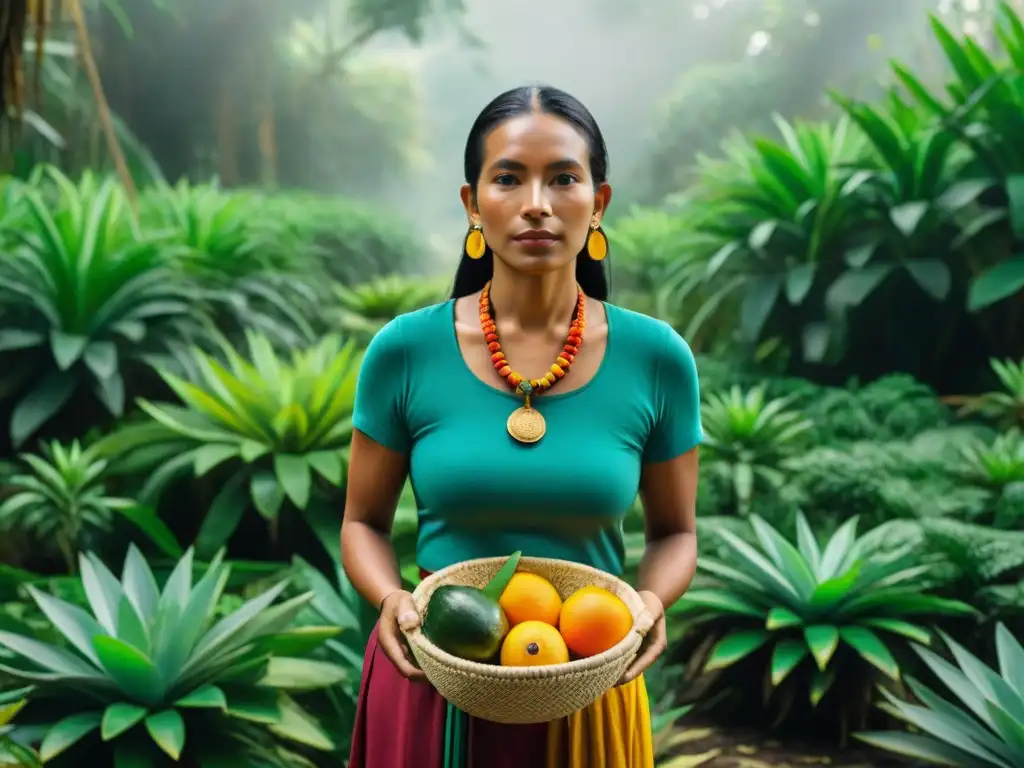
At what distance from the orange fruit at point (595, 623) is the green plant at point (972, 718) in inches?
50.7

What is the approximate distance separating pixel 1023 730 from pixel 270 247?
4.63m

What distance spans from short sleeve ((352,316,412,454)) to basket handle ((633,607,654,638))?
1.18ft

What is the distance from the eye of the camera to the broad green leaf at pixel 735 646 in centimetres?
215

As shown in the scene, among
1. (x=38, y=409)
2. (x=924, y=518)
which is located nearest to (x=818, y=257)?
(x=924, y=518)

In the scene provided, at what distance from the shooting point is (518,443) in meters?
0.97

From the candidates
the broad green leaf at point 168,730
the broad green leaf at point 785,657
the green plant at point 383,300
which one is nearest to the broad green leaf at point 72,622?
the broad green leaf at point 168,730

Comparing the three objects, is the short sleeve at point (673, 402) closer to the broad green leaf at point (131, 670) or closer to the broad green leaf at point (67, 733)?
the broad green leaf at point (131, 670)

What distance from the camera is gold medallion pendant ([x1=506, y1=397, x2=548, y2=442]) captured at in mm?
965

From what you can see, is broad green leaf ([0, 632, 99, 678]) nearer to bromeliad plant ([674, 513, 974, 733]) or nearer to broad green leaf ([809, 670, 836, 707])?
bromeliad plant ([674, 513, 974, 733])

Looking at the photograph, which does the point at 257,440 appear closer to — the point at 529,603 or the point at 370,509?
the point at 370,509

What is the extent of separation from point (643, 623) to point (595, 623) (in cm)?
6

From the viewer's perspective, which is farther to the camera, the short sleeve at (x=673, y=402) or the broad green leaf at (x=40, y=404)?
the broad green leaf at (x=40, y=404)

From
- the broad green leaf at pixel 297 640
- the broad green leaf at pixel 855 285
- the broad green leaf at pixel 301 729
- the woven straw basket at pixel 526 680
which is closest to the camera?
the woven straw basket at pixel 526 680

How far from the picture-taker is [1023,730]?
172 centimetres
